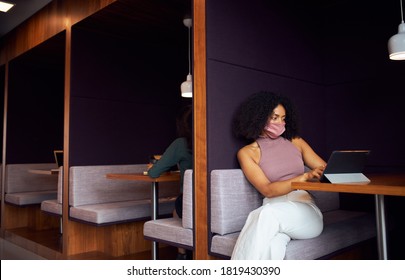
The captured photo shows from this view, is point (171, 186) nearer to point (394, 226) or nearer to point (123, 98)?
point (123, 98)

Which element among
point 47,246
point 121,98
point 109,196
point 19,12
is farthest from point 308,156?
point 19,12

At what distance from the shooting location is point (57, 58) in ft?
15.7

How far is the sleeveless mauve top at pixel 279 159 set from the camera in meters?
2.01

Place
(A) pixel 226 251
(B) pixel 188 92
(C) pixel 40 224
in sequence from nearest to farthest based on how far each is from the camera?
(A) pixel 226 251 → (B) pixel 188 92 → (C) pixel 40 224

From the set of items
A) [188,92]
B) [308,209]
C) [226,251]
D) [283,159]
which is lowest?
[226,251]

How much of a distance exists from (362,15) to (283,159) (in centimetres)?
165

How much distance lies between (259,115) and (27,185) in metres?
3.86

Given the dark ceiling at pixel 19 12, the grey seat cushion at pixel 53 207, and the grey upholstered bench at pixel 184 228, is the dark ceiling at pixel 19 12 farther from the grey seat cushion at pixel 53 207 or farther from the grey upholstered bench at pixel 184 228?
the grey upholstered bench at pixel 184 228

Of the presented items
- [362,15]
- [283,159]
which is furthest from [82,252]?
[362,15]

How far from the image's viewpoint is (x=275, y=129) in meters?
2.10

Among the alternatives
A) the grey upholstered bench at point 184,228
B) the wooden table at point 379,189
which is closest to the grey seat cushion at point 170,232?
the grey upholstered bench at point 184,228

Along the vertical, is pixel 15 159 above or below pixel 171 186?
above
